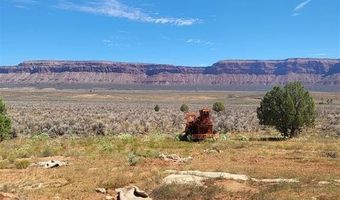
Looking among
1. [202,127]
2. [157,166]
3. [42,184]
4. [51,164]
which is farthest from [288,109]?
[42,184]

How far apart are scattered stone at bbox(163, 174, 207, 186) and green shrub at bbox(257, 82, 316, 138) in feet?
60.7

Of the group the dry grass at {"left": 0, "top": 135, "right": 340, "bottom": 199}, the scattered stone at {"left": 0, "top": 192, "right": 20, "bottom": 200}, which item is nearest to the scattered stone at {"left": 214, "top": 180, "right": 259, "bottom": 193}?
the dry grass at {"left": 0, "top": 135, "right": 340, "bottom": 199}

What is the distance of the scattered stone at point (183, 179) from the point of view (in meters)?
16.4

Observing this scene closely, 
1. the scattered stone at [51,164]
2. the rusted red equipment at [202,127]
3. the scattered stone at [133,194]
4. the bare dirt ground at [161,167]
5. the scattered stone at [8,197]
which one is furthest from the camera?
the rusted red equipment at [202,127]

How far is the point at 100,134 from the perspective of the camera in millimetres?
42219

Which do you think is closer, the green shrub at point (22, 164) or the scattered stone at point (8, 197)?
the scattered stone at point (8, 197)

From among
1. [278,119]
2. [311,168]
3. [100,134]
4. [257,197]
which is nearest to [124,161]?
[311,168]

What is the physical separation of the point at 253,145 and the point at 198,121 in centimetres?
427

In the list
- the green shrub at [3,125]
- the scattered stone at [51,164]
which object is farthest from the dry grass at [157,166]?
the green shrub at [3,125]

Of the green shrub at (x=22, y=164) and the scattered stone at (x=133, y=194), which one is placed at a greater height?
the scattered stone at (x=133, y=194)

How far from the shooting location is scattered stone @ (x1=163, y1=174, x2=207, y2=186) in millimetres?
16422

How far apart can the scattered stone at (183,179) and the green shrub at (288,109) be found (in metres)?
18.5

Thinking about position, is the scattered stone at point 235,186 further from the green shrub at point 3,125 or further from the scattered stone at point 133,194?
the green shrub at point 3,125

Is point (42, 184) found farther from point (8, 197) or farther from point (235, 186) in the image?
point (235, 186)
